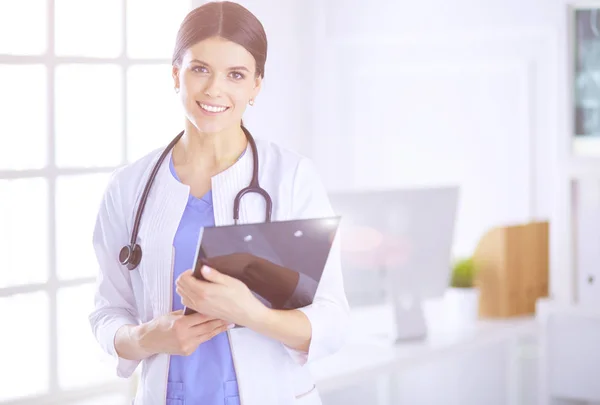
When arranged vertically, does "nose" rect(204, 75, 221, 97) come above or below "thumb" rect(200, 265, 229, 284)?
above

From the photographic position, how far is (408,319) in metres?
3.09

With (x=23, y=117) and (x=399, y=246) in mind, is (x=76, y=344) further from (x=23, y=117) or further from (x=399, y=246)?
(x=399, y=246)

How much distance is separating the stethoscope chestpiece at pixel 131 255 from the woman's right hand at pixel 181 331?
0.11 metres

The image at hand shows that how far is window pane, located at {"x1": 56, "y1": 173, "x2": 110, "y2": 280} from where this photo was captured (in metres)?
2.90

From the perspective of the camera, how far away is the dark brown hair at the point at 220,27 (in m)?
1.54

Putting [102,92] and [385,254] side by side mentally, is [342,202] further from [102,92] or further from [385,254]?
[102,92]

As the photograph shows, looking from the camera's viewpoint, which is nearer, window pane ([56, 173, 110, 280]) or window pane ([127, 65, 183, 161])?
window pane ([56, 173, 110, 280])

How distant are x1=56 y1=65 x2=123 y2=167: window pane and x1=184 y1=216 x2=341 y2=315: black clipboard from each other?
155 centimetres

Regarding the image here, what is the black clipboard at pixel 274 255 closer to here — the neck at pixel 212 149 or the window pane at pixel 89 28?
the neck at pixel 212 149

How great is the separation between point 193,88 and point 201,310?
1.21ft

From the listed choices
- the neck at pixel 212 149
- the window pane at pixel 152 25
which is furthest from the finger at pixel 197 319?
the window pane at pixel 152 25

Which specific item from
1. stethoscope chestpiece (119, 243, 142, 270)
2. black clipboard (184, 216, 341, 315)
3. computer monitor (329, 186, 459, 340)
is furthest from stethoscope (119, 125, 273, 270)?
computer monitor (329, 186, 459, 340)

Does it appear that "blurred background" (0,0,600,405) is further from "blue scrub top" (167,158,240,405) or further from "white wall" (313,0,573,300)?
"blue scrub top" (167,158,240,405)

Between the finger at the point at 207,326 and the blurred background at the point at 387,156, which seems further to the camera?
the blurred background at the point at 387,156
